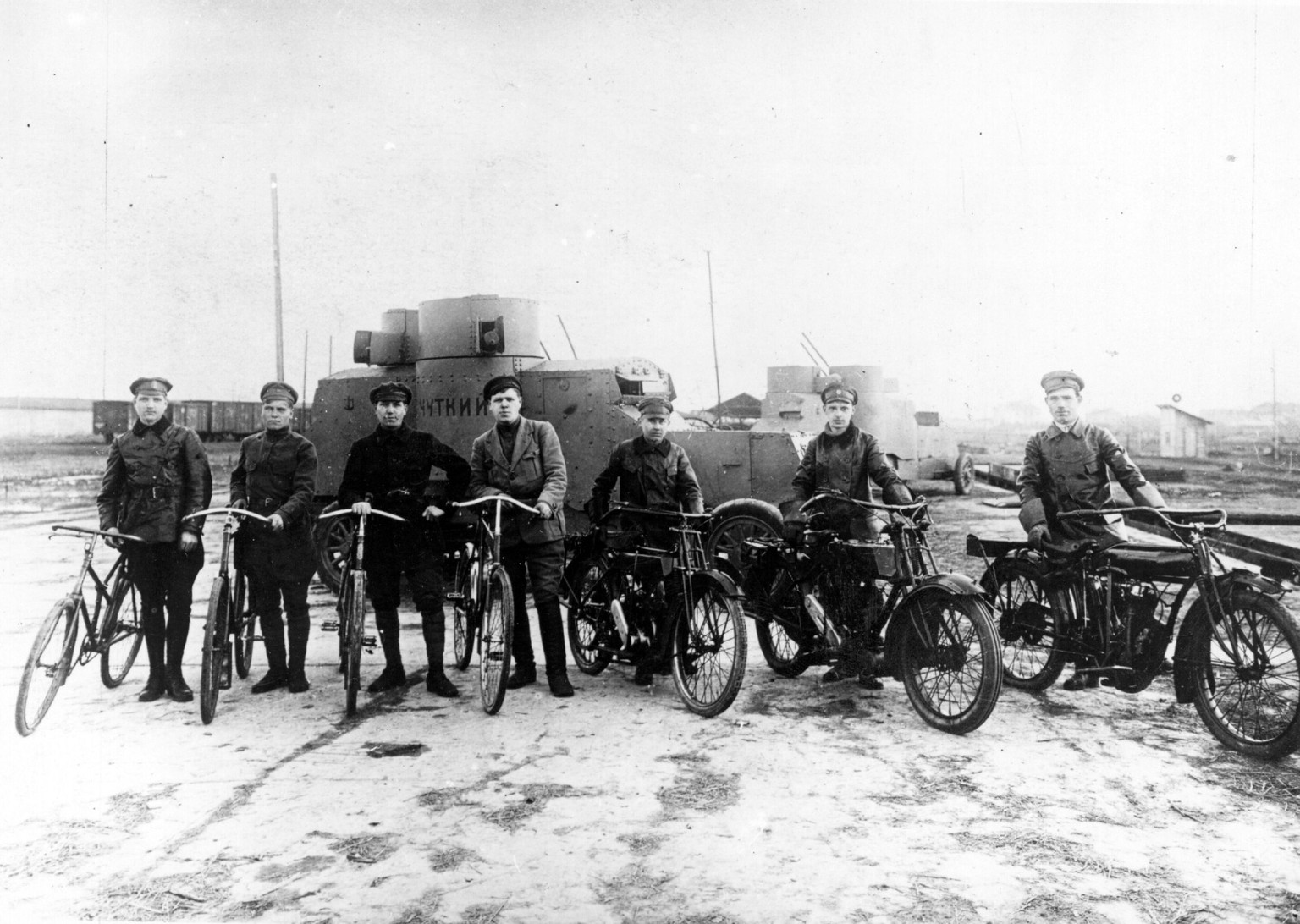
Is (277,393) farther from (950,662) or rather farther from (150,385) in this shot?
(950,662)

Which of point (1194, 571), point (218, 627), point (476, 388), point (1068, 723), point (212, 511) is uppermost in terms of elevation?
point (476, 388)

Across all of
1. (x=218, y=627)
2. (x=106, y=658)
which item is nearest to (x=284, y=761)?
(x=218, y=627)

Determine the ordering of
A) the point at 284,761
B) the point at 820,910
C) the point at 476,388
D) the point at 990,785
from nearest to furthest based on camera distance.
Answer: the point at 820,910
the point at 990,785
the point at 284,761
the point at 476,388

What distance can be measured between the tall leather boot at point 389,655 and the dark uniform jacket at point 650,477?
1469 millimetres

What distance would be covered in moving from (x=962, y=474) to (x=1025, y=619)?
18.7 metres

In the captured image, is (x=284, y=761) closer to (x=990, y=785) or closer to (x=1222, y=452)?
(x=990, y=785)

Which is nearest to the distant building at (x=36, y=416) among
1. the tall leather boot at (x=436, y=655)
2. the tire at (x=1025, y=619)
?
the tall leather boot at (x=436, y=655)

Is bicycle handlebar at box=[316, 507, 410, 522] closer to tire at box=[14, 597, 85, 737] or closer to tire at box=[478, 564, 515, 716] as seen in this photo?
tire at box=[478, 564, 515, 716]

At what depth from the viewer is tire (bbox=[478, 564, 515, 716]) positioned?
5.00 meters

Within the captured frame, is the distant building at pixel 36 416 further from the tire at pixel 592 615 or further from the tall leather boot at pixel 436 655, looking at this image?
the tire at pixel 592 615

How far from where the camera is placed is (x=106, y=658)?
5523 mm

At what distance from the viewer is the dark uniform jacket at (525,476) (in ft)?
18.1

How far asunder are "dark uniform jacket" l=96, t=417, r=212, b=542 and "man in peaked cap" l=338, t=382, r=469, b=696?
85cm

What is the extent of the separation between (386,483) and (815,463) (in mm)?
2721
